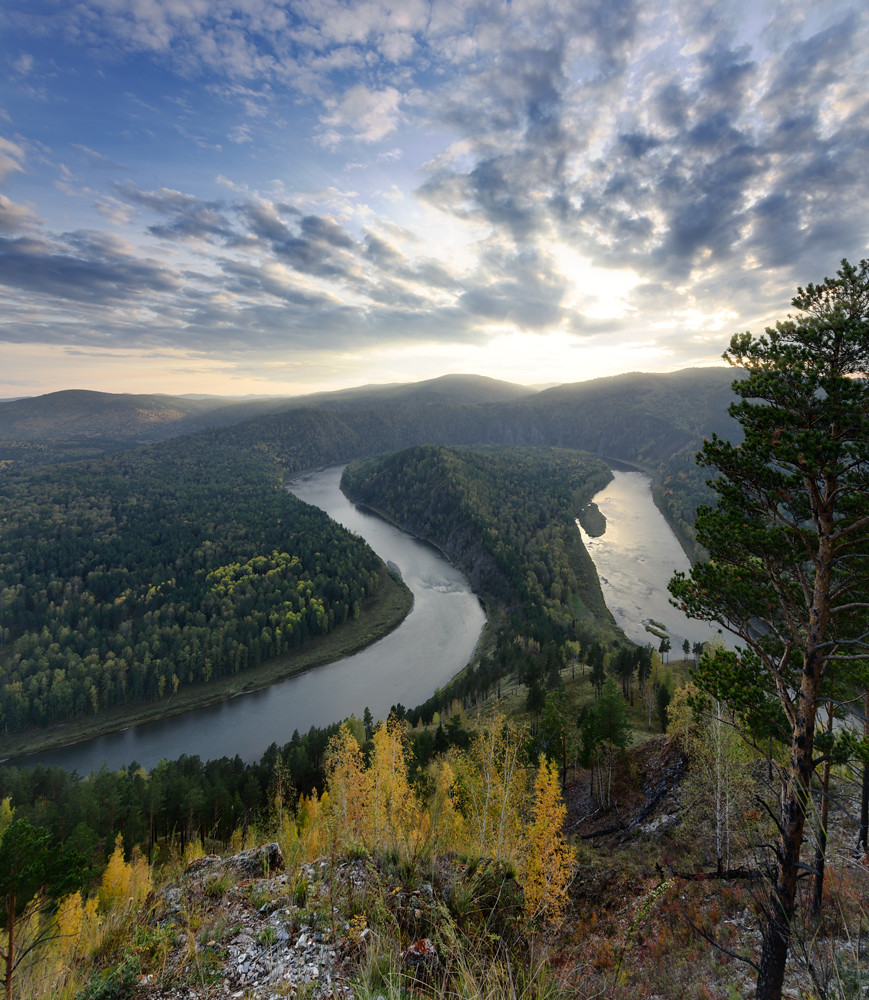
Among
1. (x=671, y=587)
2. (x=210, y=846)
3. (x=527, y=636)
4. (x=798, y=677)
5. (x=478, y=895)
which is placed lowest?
(x=527, y=636)

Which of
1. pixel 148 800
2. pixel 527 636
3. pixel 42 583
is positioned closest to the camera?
pixel 148 800

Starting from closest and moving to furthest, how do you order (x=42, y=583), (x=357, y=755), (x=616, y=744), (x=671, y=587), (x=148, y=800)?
(x=671, y=587), (x=616, y=744), (x=357, y=755), (x=148, y=800), (x=42, y=583)

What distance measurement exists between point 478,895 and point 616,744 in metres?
21.4

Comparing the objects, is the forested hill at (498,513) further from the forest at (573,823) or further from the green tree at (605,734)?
the green tree at (605,734)

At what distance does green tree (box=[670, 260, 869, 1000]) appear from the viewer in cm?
668

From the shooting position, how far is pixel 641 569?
94.8 metres

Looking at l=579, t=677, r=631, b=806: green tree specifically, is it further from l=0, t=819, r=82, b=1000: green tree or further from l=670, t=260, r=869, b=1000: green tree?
l=0, t=819, r=82, b=1000: green tree

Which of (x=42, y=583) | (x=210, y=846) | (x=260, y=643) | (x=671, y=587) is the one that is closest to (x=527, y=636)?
(x=260, y=643)

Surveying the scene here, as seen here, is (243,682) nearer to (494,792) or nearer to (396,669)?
(396,669)

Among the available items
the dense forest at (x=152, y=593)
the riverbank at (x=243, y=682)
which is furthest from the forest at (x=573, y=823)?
the riverbank at (x=243, y=682)

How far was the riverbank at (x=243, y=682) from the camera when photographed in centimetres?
5197

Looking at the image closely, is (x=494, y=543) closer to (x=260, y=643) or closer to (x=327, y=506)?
(x=260, y=643)

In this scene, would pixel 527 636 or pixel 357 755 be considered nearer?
pixel 357 755

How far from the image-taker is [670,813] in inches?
755
